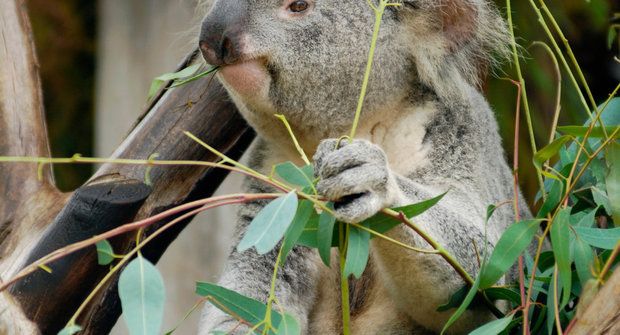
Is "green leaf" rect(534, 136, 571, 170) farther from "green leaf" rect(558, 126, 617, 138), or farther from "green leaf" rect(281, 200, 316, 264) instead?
"green leaf" rect(281, 200, 316, 264)

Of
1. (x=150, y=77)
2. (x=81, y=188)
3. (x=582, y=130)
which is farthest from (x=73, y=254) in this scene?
(x=150, y=77)

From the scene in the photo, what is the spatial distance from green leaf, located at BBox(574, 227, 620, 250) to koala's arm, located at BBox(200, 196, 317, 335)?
3.18ft

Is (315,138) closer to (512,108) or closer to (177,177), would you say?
(177,177)

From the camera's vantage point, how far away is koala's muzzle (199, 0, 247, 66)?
2549 mm

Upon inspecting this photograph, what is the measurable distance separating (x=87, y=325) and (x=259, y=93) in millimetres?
828

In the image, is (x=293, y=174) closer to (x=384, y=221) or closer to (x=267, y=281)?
(x=384, y=221)

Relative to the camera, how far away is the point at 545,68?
16.2ft

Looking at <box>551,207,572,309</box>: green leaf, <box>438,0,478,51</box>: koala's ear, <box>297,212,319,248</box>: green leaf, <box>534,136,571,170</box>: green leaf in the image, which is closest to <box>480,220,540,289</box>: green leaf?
<box>551,207,572,309</box>: green leaf

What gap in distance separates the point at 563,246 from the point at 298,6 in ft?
3.37

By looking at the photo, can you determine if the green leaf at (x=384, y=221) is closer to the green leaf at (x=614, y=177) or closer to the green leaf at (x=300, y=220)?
the green leaf at (x=300, y=220)

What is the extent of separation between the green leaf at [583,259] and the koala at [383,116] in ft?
1.17

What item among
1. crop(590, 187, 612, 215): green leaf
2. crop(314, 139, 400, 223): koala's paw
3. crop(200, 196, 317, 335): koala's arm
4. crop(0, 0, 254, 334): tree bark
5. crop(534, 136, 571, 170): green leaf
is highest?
crop(314, 139, 400, 223): koala's paw

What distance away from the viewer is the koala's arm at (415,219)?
1.95m

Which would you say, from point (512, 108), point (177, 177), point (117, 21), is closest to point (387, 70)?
point (177, 177)
